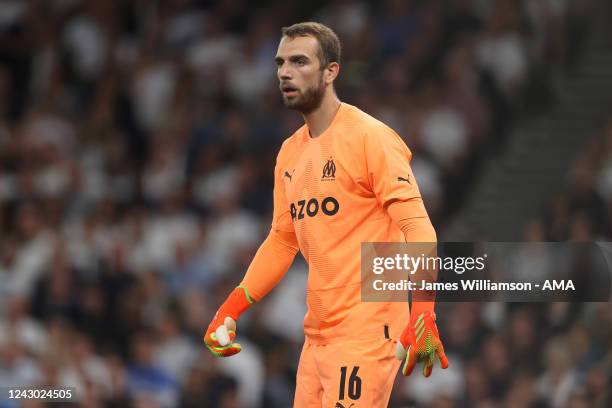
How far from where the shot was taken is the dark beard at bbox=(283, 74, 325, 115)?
5387 mm

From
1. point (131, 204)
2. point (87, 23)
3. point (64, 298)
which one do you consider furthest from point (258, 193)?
point (87, 23)

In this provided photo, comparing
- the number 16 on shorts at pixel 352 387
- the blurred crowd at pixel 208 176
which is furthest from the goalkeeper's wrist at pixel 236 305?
the blurred crowd at pixel 208 176

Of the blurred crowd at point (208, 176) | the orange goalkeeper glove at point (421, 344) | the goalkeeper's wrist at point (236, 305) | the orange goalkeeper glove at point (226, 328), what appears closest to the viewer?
the orange goalkeeper glove at point (421, 344)

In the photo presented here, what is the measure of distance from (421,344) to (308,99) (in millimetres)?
1165

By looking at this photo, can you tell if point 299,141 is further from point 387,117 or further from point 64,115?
point 64,115

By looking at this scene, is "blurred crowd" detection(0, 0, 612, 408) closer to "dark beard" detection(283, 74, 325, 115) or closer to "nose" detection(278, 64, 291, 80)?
"dark beard" detection(283, 74, 325, 115)

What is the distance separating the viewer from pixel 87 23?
13.3 metres

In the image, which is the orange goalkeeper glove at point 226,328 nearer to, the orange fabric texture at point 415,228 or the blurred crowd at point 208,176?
the orange fabric texture at point 415,228

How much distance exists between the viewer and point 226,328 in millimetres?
5621

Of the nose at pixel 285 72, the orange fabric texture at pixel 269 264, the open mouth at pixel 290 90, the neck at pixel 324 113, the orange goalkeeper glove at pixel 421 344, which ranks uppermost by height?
the nose at pixel 285 72

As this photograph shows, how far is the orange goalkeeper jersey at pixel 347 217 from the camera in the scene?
17.4ft

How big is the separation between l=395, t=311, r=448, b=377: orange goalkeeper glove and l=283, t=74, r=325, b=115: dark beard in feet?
3.40

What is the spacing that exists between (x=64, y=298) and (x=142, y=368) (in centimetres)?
100

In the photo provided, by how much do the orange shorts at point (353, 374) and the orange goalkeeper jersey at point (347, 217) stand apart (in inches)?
2.1
